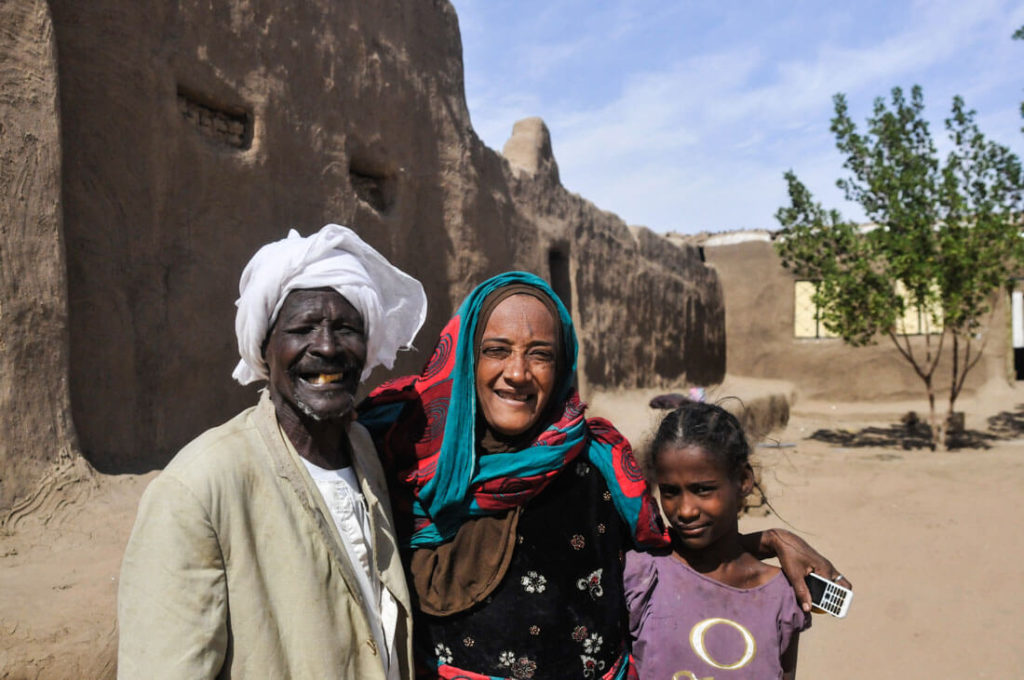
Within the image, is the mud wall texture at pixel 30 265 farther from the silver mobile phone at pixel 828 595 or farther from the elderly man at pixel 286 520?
the silver mobile phone at pixel 828 595

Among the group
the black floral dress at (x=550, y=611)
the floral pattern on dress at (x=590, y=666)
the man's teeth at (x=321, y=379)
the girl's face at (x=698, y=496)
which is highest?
the man's teeth at (x=321, y=379)

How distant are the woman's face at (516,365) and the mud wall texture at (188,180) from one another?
2436mm

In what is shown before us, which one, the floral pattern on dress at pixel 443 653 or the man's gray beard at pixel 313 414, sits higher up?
the man's gray beard at pixel 313 414

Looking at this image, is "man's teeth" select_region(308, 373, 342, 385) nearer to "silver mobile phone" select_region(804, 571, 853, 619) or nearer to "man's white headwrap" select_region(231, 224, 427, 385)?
"man's white headwrap" select_region(231, 224, 427, 385)

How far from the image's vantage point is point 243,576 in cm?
126

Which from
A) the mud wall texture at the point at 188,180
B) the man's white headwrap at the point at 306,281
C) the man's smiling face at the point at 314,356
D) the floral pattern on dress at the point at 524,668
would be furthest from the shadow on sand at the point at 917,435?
the man's smiling face at the point at 314,356

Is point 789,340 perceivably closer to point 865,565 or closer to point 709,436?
point 865,565

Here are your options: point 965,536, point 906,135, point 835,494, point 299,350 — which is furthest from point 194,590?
point 906,135

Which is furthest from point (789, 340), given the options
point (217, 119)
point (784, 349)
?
point (217, 119)

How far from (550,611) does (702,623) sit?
0.39 metres

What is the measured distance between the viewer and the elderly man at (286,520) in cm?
120

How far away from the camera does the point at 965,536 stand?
6.09 metres

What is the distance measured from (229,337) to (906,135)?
10.9 metres

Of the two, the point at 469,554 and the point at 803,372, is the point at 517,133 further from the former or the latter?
the point at 803,372
